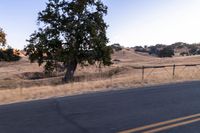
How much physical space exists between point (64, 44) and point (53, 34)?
145cm

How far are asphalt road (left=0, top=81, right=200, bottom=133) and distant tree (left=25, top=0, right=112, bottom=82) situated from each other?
22524mm

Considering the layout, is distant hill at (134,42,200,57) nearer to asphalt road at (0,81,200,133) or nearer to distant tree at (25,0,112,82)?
distant tree at (25,0,112,82)

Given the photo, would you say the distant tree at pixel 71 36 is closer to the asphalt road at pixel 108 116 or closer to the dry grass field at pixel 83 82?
the dry grass field at pixel 83 82

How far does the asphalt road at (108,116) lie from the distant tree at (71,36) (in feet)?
73.9

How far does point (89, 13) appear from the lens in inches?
1484

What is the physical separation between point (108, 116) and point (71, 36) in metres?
26.8

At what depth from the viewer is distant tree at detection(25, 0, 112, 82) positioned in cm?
3631

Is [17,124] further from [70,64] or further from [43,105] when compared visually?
[70,64]

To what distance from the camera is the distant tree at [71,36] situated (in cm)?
3631

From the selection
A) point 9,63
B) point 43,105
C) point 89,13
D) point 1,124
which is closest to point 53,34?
point 89,13

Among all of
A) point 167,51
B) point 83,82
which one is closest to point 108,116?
point 83,82

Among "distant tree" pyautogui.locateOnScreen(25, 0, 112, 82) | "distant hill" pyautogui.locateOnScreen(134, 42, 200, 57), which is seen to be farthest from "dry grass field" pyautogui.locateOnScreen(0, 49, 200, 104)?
"distant hill" pyautogui.locateOnScreen(134, 42, 200, 57)

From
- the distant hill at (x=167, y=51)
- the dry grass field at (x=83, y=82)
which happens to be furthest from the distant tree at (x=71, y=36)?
the distant hill at (x=167, y=51)

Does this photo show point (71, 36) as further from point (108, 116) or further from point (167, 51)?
point (167, 51)
